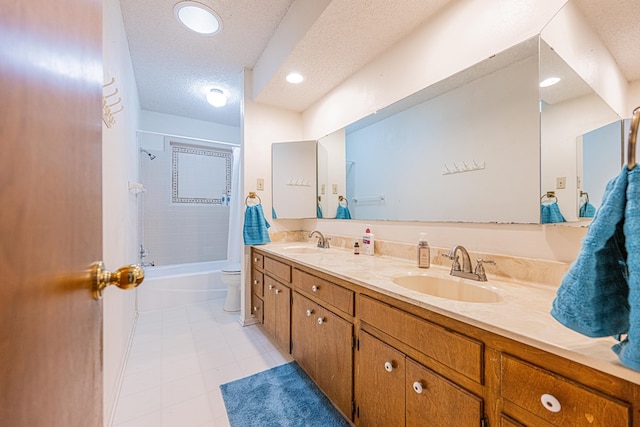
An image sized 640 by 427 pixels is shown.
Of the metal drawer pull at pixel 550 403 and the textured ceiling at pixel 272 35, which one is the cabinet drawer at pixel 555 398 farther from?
the textured ceiling at pixel 272 35

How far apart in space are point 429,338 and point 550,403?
0.31m

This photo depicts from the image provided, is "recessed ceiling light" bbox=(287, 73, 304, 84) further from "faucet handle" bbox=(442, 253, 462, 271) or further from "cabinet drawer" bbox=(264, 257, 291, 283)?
"faucet handle" bbox=(442, 253, 462, 271)

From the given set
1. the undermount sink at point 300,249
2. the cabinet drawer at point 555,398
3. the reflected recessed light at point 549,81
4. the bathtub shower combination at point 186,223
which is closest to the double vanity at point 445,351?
the cabinet drawer at point 555,398

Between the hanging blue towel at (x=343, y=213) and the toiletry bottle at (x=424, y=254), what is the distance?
790mm

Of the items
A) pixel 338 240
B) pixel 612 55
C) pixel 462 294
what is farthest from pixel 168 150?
pixel 612 55

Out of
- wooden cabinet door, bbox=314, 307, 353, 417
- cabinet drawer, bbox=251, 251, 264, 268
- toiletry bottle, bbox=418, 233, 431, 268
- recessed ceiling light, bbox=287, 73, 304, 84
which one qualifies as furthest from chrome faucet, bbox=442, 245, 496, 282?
recessed ceiling light, bbox=287, 73, 304, 84

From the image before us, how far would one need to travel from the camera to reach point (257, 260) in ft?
7.51

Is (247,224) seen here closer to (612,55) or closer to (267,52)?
(267,52)

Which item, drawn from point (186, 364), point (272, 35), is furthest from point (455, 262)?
point (272, 35)

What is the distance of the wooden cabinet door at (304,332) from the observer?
1.47m

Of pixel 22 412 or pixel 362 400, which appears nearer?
pixel 22 412

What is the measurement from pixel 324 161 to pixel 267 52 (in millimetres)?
1009

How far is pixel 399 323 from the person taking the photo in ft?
3.11

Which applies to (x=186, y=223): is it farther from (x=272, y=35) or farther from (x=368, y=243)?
(x=368, y=243)
